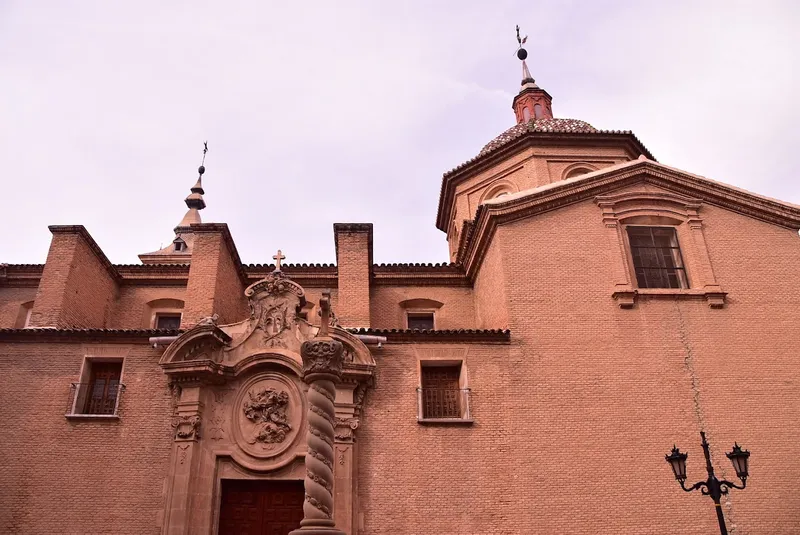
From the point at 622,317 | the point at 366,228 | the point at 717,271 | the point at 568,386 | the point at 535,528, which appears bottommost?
the point at 535,528

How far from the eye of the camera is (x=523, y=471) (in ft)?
38.9

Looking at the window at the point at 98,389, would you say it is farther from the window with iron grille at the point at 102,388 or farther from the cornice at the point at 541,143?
the cornice at the point at 541,143

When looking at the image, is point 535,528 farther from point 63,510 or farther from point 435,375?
point 63,510

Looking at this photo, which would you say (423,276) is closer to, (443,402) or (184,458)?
(443,402)

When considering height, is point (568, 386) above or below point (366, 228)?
below

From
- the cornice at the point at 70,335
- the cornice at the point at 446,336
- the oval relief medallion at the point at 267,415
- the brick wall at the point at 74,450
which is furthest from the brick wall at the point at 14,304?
the cornice at the point at 446,336

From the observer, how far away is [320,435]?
7.16 metres

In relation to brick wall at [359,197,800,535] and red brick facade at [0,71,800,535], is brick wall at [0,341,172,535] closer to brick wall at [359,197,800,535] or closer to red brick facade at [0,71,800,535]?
red brick facade at [0,71,800,535]

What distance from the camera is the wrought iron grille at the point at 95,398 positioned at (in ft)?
40.2

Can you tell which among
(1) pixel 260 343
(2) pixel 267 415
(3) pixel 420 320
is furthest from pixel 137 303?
(3) pixel 420 320

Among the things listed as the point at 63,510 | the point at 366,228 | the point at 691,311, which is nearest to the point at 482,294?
the point at 366,228

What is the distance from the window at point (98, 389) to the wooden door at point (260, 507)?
9.13 feet

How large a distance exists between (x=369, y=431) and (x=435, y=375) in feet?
6.13

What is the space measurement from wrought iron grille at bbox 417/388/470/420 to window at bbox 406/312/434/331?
15.9ft
